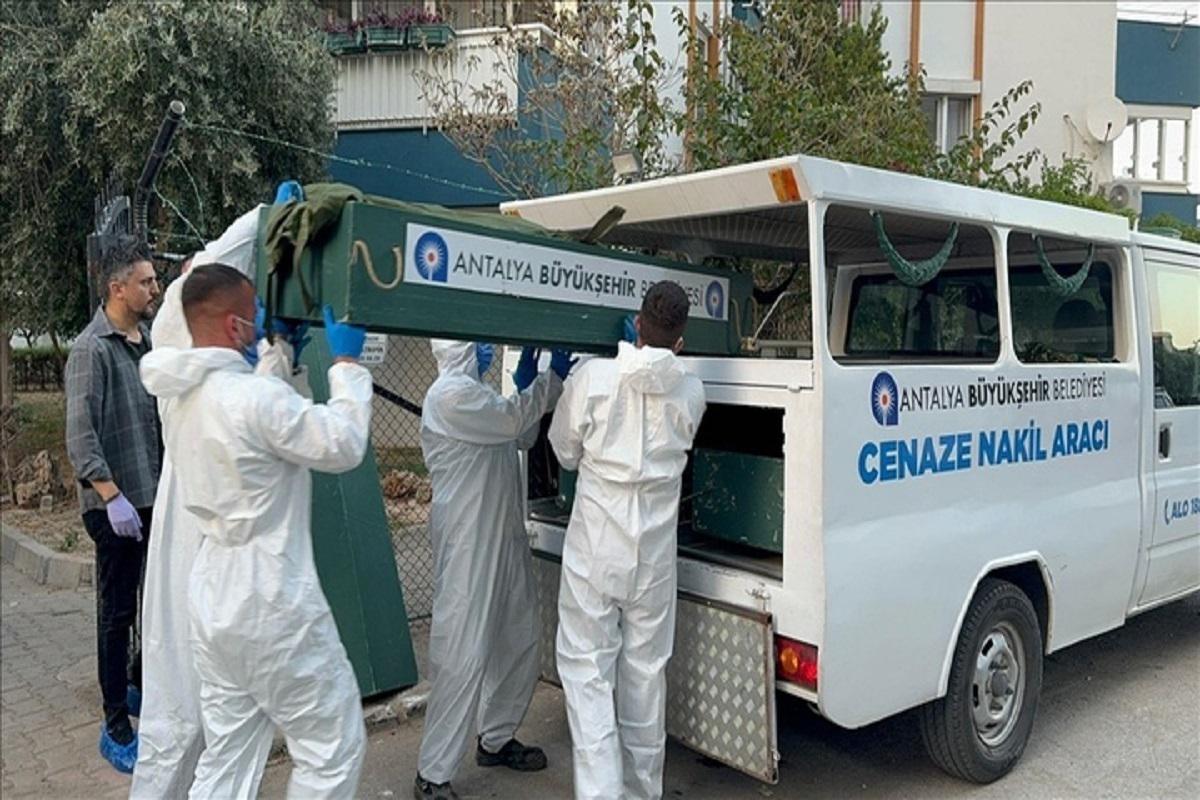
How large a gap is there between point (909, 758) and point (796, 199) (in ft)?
7.94

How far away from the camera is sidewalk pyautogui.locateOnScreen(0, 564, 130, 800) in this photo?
3887mm

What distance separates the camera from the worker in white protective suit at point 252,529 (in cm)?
264

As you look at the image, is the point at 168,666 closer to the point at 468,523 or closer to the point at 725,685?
the point at 468,523

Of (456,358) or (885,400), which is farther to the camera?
(456,358)

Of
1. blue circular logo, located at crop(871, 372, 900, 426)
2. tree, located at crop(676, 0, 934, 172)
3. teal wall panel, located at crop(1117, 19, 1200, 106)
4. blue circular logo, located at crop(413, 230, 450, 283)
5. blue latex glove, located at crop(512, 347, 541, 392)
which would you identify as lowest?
blue circular logo, located at crop(871, 372, 900, 426)

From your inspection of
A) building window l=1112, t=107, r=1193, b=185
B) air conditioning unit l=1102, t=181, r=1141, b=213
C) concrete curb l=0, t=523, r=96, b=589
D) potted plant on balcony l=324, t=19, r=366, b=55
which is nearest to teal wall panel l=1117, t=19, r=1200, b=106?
building window l=1112, t=107, r=1193, b=185

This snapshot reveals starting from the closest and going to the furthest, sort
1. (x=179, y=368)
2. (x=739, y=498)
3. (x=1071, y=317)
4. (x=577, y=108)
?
1. (x=179, y=368)
2. (x=739, y=498)
3. (x=1071, y=317)
4. (x=577, y=108)

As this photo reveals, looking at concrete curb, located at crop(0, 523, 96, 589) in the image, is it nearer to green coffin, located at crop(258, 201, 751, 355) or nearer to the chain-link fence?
the chain-link fence

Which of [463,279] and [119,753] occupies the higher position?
[463,279]

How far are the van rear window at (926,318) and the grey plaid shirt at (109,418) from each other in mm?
3368

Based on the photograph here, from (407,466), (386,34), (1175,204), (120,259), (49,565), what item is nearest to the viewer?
(120,259)

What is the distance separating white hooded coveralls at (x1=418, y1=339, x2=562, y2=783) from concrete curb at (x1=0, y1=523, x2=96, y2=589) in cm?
391

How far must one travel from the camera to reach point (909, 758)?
4.05 meters

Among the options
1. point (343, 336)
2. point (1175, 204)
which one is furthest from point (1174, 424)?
point (1175, 204)
